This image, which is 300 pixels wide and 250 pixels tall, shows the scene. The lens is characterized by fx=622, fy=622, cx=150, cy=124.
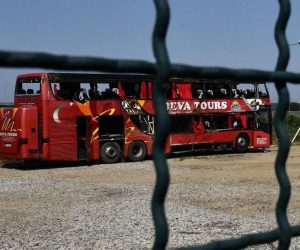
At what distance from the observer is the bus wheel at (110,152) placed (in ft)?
74.4

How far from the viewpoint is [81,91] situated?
22.0 metres

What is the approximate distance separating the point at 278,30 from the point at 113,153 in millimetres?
21304

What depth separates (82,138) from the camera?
22203mm

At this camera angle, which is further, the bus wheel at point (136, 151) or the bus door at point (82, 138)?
the bus wheel at point (136, 151)

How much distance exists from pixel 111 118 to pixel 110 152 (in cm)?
125

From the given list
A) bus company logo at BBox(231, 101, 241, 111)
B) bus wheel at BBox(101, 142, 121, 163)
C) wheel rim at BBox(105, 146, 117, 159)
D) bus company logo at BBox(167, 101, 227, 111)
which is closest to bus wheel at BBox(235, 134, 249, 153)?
bus company logo at BBox(231, 101, 241, 111)

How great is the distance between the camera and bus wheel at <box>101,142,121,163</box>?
74.4 feet

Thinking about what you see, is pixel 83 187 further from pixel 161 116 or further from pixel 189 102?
pixel 161 116

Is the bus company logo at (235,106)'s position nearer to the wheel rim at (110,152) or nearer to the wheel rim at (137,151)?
the wheel rim at (137,151)

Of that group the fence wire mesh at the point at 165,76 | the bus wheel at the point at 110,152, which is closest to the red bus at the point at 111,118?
the bus wheel at the point at 110,152

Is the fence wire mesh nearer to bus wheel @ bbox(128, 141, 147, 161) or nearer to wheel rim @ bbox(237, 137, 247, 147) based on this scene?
bus wheel @ bbox(128, 141, 147, 161)

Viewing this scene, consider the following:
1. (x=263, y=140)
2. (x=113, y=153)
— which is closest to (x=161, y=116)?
(x=113, y=153)

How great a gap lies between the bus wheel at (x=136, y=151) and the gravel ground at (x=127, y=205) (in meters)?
1.56

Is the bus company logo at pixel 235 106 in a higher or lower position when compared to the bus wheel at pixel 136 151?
higher
